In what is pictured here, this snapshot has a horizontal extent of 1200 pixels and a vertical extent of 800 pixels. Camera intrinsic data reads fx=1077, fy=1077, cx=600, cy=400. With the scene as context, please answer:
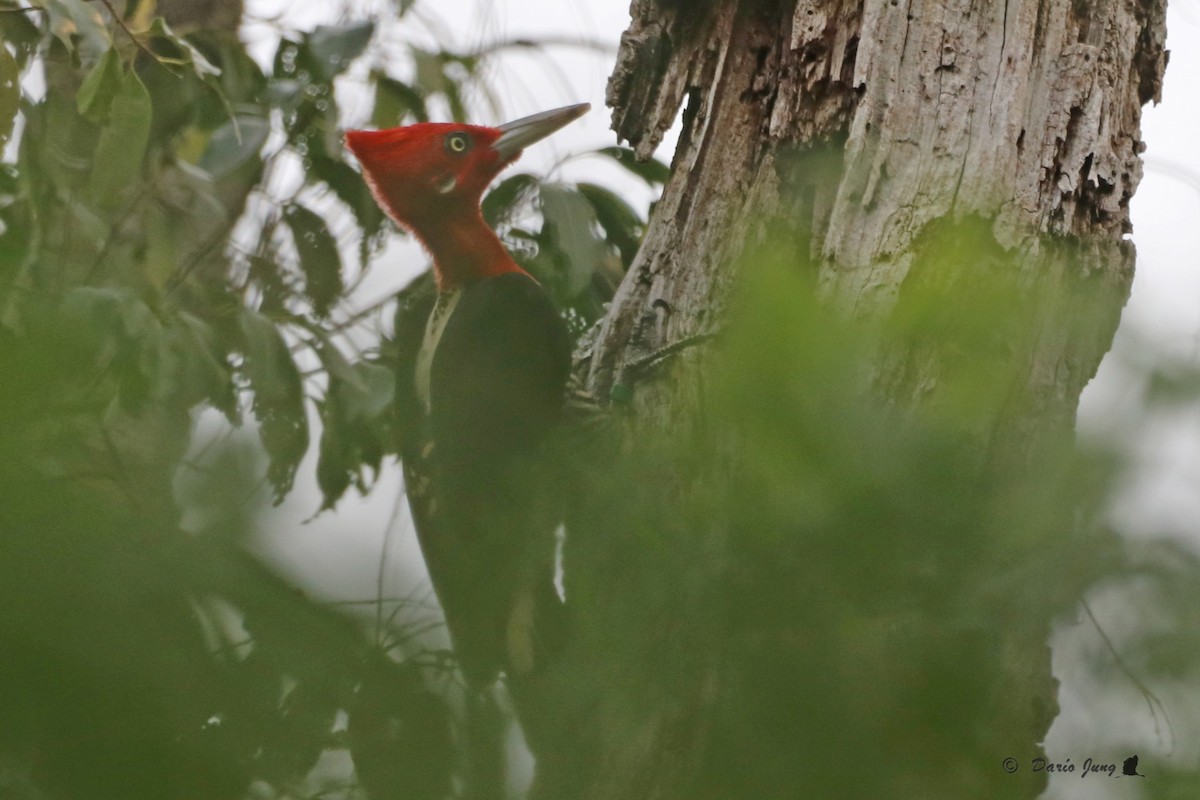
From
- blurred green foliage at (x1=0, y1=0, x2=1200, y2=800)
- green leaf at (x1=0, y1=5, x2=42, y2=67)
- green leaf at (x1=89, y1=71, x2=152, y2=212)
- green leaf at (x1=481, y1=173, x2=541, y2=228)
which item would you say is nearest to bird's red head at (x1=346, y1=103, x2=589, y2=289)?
green leaf at (x1=481, y1=173, x2=541, y2=228)

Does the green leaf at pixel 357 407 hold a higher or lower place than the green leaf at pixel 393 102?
lower

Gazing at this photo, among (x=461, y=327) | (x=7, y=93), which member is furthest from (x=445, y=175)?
(x=7, y=93)

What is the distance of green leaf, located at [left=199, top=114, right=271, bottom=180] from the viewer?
197 cm

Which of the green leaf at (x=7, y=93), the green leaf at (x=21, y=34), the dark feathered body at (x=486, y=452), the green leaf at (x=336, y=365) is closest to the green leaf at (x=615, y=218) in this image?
the dark feathered body at (x=486, y=452)

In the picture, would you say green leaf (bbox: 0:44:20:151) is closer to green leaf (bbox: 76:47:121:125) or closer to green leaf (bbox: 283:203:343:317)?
green leaf (bbox: 76:47:121:125)

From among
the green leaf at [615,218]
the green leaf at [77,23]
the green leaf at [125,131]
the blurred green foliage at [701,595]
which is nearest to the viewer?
the blurred green foliage at [701,595]

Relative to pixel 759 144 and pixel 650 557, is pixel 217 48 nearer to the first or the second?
pixel 759 144

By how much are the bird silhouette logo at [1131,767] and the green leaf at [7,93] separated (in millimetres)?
1711

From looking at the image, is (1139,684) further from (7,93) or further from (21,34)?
(21,34)

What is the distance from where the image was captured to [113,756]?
0.94 ft

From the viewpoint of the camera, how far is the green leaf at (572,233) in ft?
6.00

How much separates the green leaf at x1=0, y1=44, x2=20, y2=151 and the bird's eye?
671 mm

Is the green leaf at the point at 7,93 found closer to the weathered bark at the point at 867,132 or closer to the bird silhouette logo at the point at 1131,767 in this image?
the weathered bark at the point at 867,132

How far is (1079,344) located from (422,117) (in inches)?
84.8
